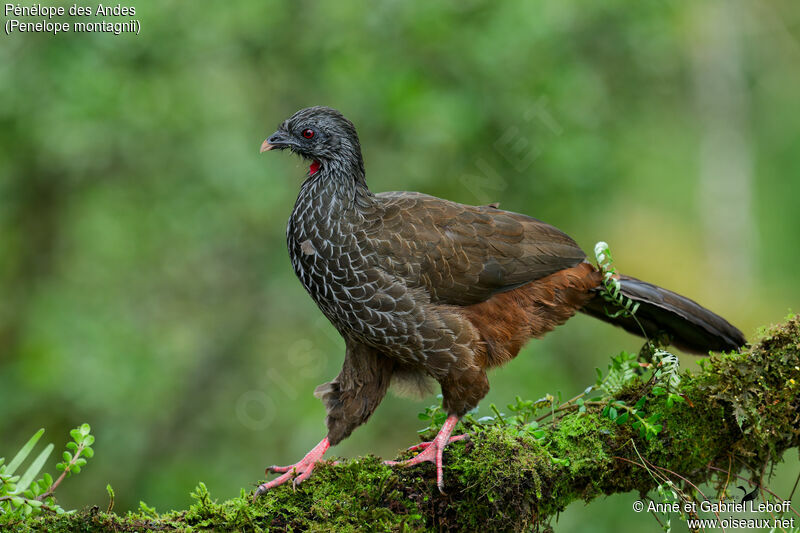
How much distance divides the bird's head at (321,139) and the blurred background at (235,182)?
2.90 meters

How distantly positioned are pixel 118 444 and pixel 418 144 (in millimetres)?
4006

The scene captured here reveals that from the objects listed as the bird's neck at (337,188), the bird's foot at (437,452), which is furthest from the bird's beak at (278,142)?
the bird's foot at (437,452)

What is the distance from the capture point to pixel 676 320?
3695 mm

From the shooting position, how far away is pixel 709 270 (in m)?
12.9

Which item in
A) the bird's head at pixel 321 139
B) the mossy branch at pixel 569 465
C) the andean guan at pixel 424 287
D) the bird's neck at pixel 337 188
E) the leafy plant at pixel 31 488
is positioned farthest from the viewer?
the bird's head at pixel 321 139

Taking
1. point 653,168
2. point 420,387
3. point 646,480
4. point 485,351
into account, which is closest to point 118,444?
point 420,387

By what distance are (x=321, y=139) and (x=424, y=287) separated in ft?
2.90

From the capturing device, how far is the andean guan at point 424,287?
3.43m

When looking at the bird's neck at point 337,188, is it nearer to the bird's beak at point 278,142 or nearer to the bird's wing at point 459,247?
the bird's wing at point 459,247

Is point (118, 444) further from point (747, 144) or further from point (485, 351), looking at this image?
point (747, 144)

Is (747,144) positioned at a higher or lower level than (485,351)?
higher

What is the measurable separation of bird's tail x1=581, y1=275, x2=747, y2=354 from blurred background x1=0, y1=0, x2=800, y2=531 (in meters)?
3.21

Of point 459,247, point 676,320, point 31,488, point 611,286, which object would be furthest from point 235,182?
point 31,488

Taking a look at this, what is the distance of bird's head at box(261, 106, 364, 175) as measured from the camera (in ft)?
12.2
